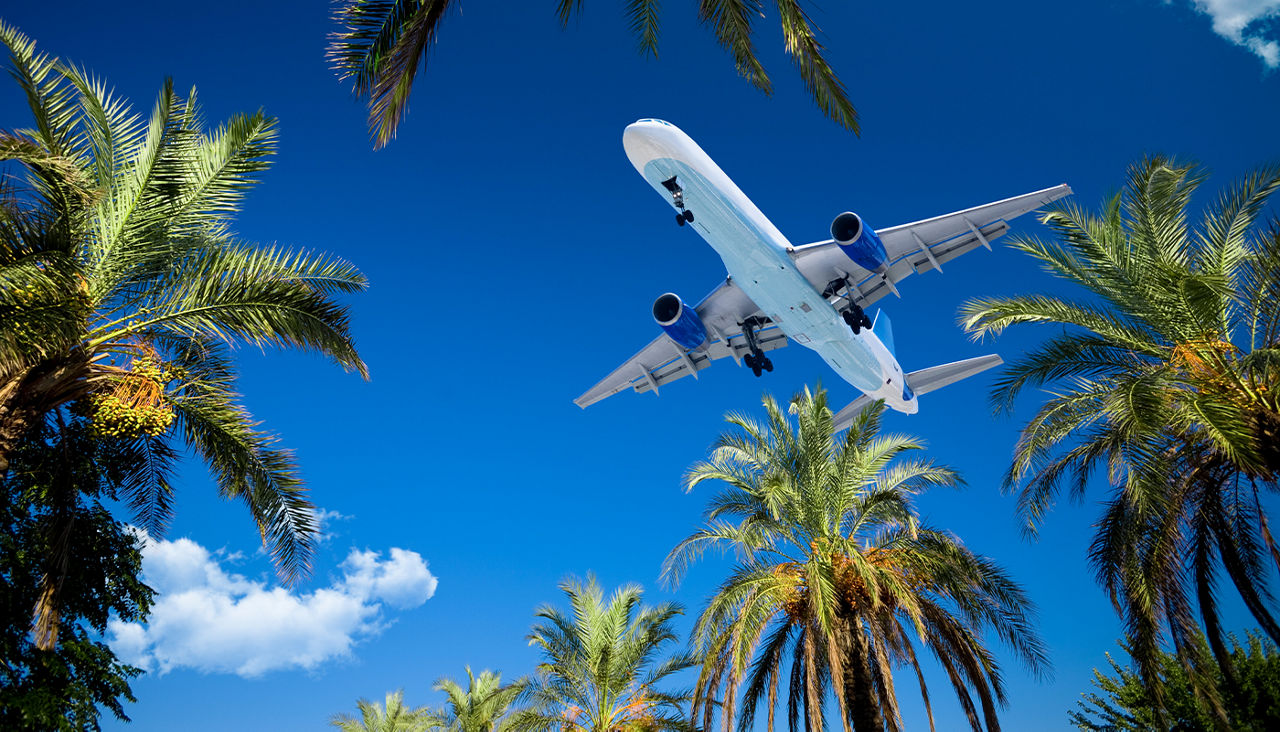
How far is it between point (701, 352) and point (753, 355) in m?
1.73

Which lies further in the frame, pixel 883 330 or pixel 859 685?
pixel 883 330

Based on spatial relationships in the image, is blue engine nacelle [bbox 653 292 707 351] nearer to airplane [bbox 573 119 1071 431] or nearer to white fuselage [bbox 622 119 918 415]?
airplane [bbox 573 119 1071 431]

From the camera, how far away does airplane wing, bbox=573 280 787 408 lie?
25375 millimetres

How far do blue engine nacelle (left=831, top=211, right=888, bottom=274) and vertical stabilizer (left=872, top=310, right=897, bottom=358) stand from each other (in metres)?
4.20

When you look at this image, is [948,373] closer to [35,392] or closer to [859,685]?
[859,685]

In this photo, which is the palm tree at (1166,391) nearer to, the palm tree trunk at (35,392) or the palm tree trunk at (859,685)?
the palm tree trunk at (859,685)

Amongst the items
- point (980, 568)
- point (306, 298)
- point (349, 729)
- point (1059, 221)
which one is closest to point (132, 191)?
point (306, 298)

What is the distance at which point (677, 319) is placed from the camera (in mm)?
24078

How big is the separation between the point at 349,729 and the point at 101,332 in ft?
76.9

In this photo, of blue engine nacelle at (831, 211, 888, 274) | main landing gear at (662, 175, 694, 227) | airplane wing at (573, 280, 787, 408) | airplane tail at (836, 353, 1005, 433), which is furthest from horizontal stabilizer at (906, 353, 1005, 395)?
main landing gear at (662, 175, 694, 227)

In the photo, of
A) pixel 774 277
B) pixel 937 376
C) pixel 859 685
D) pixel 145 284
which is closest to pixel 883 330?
pixel 937 376

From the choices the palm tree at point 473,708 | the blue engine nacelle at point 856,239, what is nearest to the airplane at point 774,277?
the blue engine nacelle at point 856,239

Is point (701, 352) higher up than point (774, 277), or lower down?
higher up

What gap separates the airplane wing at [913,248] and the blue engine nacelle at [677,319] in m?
3.81
